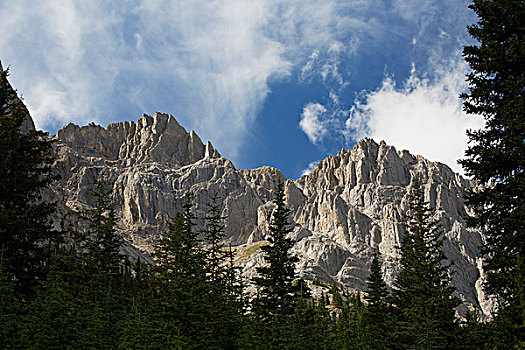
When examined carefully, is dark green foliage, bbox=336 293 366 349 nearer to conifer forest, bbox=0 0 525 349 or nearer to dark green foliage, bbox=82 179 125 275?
conifer forest, bbox=0 0 525 349

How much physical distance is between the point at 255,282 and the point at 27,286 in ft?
52.7

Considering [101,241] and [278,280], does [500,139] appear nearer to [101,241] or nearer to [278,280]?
[278,280]

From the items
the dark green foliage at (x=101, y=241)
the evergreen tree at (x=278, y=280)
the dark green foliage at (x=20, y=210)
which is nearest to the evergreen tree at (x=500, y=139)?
the evergreen tree at (x=278, y=280)

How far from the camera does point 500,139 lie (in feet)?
49.6

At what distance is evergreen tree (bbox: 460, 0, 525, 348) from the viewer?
13.7 m

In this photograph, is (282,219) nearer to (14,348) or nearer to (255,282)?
(255,282)

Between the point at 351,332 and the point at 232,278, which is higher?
the point at 232,278

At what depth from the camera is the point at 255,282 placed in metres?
30.3

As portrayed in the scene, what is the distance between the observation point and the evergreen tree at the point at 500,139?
1374cm

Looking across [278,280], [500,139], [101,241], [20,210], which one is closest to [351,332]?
[500,139]

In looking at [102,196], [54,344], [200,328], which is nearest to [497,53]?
[200,328]

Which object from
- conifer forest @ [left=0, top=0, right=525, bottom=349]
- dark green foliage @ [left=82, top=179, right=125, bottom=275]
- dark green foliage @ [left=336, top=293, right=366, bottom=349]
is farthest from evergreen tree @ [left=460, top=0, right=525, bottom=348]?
dark green foliage @ [left=82, top=179, right=125, bottom=275]

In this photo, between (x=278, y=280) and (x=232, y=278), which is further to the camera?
(x=278, y=280)

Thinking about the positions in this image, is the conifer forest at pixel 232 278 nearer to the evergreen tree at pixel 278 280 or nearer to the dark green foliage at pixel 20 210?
the dark green foliage at pixel 20 210
